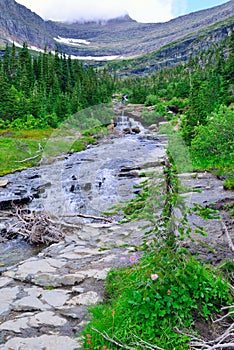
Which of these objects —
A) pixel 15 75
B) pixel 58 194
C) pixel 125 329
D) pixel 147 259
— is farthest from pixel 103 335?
pixel 15 75

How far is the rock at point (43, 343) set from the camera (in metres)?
4.25

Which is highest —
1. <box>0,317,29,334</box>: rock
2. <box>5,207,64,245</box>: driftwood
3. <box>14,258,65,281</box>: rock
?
<box>0,317,29,334</box>: rock

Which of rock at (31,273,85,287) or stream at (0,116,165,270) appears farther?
stream at (0,116,165,270)

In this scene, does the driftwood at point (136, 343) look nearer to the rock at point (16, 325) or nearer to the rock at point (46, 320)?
the rock at point (46, 320)

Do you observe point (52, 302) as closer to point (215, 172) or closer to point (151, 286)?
point (151, 286)

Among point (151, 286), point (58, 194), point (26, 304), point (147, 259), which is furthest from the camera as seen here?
point (58, 194)

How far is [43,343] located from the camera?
4.36 m

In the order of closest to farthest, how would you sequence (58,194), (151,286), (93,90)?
(151,286), (58,194), (93,90)

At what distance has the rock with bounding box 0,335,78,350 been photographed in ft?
13.9

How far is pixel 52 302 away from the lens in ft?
18.1

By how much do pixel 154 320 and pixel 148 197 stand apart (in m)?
1.64

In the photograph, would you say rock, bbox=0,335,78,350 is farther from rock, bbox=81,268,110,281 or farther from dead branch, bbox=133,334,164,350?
rock, bbox=81,268,110,281

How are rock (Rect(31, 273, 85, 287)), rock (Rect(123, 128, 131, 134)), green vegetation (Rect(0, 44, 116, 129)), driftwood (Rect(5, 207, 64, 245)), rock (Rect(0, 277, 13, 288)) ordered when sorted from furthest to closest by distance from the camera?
green vegetation (Rect(0, 44, 116, 129))
rock (Rect(123, 128, 131, 134))
driftwood (Rect(5, 207, 64, 245))
rock (Rect(0, 277, 13, 288))
rock (Rect(31, 273, 85, 287))

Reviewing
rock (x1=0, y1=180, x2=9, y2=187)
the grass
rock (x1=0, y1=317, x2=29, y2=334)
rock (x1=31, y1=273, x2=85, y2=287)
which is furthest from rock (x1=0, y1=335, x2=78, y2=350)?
the grass
